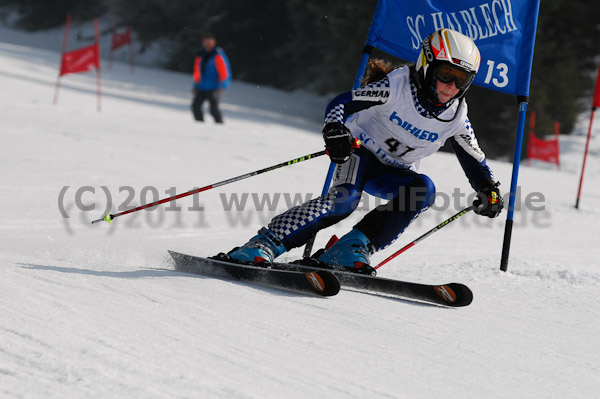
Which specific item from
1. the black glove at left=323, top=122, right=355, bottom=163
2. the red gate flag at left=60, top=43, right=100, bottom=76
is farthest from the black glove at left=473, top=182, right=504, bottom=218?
the red gate flag at left=60, top=43, right=100, bottom=76

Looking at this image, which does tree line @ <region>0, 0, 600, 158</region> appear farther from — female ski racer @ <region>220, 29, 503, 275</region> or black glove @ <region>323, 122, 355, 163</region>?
black glove @ <region>323, 122, 355, 163</region>

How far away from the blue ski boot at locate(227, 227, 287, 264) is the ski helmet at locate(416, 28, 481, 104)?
1098mm

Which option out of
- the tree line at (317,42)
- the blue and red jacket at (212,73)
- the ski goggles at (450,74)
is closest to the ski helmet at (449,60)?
the ski goggles at (450,74)

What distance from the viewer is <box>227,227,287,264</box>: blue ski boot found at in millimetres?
3531

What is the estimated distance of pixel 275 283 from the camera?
11.2 ft

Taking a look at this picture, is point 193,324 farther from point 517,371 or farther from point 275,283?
point 517,371

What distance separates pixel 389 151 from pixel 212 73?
950cm

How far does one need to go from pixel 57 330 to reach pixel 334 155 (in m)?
1.63

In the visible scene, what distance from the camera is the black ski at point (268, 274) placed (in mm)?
3217

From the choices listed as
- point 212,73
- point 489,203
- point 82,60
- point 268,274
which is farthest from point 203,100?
point 268,274

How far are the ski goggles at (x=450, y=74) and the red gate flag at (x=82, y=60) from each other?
10.6 meters

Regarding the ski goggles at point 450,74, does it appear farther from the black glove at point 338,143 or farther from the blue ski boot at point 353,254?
the blue ski boot at point 353,254

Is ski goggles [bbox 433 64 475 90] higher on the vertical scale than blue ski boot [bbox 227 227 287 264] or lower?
higher

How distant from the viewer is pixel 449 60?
3520 millimetres
